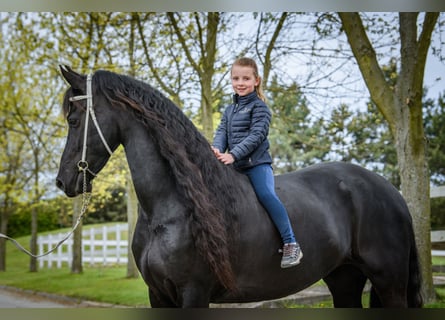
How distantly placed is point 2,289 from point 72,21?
2806 mm

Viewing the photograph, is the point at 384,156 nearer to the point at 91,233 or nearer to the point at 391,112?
the point at 391,112

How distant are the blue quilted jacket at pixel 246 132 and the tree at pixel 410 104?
7.37 feet

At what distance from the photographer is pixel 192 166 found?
2.20 meters

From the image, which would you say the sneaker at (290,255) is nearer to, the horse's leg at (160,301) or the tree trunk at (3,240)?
the horse's leg at (160,301)

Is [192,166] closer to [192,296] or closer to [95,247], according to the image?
[192,296]

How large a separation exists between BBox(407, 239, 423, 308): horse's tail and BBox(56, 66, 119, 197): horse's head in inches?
76.2

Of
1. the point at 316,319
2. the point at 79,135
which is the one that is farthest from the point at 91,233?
the point at 79,135

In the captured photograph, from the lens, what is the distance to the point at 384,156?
598 centimetres

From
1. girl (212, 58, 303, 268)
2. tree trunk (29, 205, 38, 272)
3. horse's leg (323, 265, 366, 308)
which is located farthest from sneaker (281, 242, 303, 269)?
tree trunk (29, 205, 38, 272)

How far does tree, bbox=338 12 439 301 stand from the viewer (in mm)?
4129

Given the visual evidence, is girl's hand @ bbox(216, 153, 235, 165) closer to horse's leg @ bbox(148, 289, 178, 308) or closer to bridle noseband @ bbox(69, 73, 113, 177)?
bridle noseband @ bbox(69, 73, 113, 177)

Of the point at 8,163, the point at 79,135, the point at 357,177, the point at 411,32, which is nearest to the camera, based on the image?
the point at 79,135

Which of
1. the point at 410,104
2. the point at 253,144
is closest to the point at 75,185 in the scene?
the point at 253,144

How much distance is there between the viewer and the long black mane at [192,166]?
2.16m
